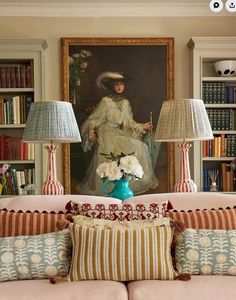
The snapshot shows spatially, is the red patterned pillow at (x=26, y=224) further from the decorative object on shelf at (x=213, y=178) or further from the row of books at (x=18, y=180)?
the decorative object on shelf at (x=213, y=178)

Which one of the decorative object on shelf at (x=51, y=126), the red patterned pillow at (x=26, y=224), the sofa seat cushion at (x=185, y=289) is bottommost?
the sofa seat cushion at (x=185, y=289)

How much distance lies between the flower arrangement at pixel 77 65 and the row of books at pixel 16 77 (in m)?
0.43

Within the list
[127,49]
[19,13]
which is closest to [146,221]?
[127,49]

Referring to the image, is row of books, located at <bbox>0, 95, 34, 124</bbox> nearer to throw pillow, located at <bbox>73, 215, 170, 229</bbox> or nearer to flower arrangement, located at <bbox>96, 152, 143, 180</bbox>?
flower arrangement, located at <bbox>96, 152, 143, 180</bbox>

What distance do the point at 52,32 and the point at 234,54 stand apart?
1811mm

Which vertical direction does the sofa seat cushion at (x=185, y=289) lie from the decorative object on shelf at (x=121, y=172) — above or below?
below

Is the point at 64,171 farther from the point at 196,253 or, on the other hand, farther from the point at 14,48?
the point at 196,253

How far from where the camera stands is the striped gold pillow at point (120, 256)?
2.45 meters

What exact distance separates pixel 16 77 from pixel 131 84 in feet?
3.74

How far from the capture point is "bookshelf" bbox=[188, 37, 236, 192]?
15.0ft

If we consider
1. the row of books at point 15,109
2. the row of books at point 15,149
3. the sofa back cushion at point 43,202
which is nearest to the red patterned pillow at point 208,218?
the sofa back cushion at point 43,202

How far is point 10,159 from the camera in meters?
4.64

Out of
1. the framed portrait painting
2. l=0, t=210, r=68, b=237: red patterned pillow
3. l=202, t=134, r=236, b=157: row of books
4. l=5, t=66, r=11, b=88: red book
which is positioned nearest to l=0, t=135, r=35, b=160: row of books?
the framed portrait painting

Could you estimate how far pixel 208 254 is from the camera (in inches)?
99.1
